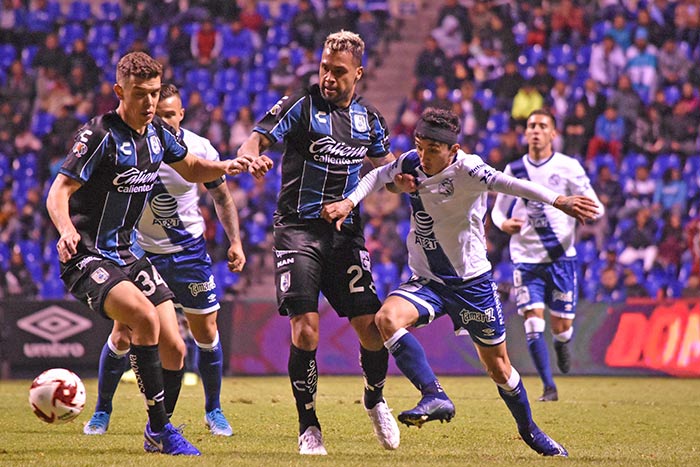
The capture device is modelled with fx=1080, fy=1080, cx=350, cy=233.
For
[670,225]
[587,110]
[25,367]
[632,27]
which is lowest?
[25,367]

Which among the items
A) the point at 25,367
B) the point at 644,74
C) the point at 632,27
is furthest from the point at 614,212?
the point at 25,367

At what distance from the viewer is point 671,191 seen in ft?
60.7

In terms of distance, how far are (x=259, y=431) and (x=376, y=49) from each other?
16267 millimetres

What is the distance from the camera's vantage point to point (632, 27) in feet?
71.5

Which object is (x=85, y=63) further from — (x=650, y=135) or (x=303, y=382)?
(x=303, y=382)

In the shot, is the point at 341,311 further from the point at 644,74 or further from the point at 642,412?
the point at 644,74

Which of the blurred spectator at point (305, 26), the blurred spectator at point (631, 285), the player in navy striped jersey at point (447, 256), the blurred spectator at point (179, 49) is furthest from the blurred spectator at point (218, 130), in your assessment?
the player in navy striped jersey at point (447, 256)

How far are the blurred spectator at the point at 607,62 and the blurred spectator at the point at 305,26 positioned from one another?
5.83 meters

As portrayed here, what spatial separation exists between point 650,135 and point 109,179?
1458 cm

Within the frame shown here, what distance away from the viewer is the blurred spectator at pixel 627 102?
19828 millimetres

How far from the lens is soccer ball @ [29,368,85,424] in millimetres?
6883

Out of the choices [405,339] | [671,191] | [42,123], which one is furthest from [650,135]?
[405,339]

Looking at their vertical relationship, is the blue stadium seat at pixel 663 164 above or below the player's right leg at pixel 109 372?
above

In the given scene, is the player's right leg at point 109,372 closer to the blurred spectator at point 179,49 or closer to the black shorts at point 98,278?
the black shorts at point 98,278
